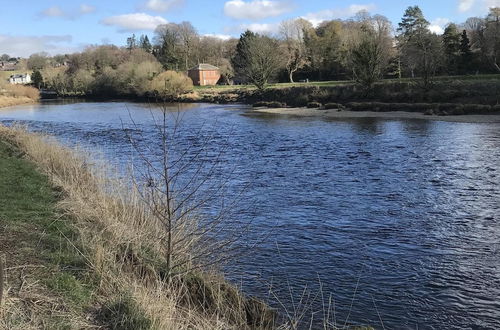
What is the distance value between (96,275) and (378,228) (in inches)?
294

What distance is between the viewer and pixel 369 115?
43.2m

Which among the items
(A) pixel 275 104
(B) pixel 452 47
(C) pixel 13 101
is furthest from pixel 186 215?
(C) pixel 13 101

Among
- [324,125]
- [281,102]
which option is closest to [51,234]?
[324,125]

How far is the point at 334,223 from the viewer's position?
1214 cm

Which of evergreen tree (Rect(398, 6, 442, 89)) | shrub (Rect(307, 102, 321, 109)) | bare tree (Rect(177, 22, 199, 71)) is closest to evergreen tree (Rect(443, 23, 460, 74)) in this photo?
evergreen tree (Rect(398, 6, 442, 89))

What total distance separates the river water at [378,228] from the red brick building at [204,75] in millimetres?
70817

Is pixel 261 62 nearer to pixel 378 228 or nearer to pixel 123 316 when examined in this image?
pixel 378 228

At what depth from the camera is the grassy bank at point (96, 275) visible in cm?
523

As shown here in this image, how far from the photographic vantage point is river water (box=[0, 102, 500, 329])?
7995 mm

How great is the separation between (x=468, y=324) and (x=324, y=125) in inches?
1188

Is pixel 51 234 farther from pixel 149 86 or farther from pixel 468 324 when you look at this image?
pixel 149 86

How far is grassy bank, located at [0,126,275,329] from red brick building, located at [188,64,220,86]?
85.6m

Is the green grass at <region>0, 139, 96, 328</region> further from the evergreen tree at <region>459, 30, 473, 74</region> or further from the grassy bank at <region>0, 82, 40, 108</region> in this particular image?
the grassy bank at <region>0, 82, 40, 108</region>

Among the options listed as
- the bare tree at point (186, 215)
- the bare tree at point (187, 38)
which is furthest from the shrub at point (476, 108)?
the bare tree at point (187, 38)
